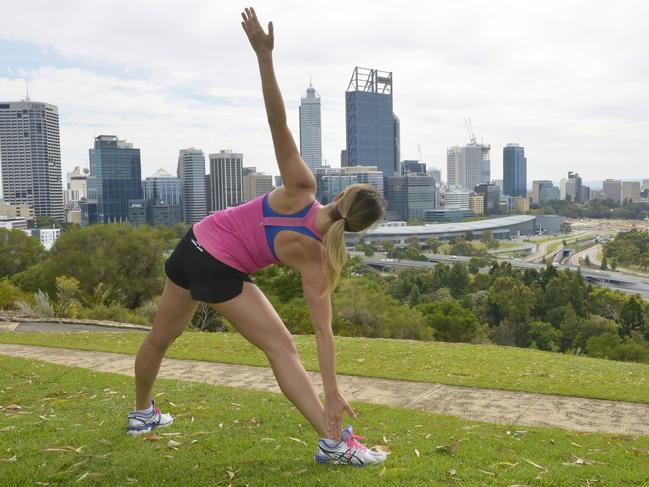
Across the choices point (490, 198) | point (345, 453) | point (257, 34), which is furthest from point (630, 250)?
point (490, 198)

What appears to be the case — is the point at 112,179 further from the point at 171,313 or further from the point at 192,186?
the point at 171,313

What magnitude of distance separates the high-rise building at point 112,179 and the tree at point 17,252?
101 m

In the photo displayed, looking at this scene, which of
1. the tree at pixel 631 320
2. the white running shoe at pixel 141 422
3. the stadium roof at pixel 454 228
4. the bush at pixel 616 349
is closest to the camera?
the white running shoe at pixel 141 422

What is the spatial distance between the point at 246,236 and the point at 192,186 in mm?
128960

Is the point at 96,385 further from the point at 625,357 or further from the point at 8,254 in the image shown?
the point at 8,254

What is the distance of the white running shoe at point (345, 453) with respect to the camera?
10.9 feet

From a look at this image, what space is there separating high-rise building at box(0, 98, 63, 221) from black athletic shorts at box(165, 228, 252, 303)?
145745mm

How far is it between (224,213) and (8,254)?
90.7 ft

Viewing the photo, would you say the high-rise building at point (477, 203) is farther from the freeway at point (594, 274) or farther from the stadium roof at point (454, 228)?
the freeway at point (594, 274)

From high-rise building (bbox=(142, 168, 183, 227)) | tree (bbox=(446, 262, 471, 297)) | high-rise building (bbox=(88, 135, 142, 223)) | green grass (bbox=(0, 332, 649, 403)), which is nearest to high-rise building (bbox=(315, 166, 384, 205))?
high-rise building (bbox=(142, 168, 183, 227))

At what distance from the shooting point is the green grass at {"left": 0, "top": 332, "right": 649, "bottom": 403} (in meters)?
6.34

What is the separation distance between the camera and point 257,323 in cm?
340

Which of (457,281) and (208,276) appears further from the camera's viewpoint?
(457,281)

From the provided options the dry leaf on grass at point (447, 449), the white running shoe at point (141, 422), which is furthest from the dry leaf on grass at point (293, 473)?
the white running shoe at point (141, 422)
